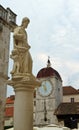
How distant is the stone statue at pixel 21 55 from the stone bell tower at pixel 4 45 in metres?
15.5

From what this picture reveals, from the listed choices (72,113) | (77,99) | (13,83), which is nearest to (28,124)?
(13,83)

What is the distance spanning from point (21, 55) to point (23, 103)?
1.55m

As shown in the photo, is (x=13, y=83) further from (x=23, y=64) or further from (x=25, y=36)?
(x=25, y=36)

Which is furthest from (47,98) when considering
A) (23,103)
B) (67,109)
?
(23,103)

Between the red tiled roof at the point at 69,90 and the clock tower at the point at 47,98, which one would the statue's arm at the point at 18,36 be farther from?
the red tiled roof at the point at 69,90

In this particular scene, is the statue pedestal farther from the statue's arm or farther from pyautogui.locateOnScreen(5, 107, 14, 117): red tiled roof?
pyautogui.locateOnScreen(5, 107, 14, 117): red tiled roof

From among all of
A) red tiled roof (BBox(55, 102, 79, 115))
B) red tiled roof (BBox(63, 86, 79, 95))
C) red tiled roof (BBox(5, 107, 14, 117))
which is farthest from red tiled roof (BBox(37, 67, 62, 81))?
red tiled roof (BBox(63, 86, 79, 95))

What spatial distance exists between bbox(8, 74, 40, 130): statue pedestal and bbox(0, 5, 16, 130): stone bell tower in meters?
15.7

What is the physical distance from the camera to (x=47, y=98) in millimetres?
44875

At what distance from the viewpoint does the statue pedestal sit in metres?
8.22

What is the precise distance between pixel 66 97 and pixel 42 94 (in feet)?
50.2

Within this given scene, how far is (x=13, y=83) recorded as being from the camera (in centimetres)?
850

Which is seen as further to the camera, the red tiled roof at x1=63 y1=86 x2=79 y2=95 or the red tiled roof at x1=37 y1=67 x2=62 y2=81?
the red tiled roof at x1=63 y1=86 x2=79 y2=95

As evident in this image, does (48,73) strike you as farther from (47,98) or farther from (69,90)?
(69,90)
